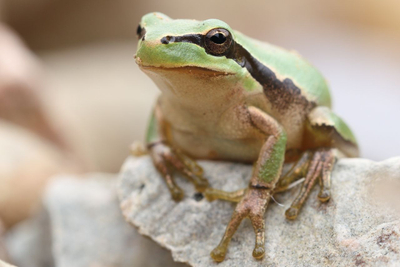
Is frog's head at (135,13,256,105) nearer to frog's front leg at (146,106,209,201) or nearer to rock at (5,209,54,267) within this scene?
frog's front leg at (146,106,209,201)

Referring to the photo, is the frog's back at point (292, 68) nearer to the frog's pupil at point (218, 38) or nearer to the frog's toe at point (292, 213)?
the frog's pupil at point (218, 38)

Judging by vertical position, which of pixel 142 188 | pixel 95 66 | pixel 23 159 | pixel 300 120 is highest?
pixel 300 120

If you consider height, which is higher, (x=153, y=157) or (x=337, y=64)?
(x=153, y=157)

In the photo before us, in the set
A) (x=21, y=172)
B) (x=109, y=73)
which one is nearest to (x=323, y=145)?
(x=21, y=172)

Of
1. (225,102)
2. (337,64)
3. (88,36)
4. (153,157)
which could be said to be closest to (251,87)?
(225,102)

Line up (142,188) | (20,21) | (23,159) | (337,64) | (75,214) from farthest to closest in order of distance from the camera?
(20,21) < (337,64) < (23,159) < (75,214) < (142,188)

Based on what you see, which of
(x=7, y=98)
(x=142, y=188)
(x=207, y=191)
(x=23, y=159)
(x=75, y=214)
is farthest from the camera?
(x=7, y=98)

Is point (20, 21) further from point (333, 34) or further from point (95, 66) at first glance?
point (333, 34)
